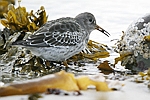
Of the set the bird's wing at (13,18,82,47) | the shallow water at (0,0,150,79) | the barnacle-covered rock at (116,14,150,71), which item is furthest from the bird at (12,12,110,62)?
the shallow water at (0,0,150,79)

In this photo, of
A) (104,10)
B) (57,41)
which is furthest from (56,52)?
(104,10)

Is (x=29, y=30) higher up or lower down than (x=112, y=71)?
higher up

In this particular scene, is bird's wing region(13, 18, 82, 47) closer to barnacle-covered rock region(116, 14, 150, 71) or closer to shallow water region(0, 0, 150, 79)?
barnacle-covered rock region(116, 14, 150, 71)

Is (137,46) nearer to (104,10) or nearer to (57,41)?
(57,41)

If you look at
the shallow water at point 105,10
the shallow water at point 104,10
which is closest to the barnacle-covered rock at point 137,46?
the shallow water at point 105,10

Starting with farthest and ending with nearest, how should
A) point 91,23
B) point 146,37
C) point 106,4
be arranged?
1. point 106,4
2. point 91,23
3. point 146,37

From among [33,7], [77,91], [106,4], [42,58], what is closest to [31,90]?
[77,91]

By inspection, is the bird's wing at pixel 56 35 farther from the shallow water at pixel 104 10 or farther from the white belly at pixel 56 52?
the shallow water at pixel 104 10

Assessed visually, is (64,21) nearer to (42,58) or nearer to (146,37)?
(42,58)
